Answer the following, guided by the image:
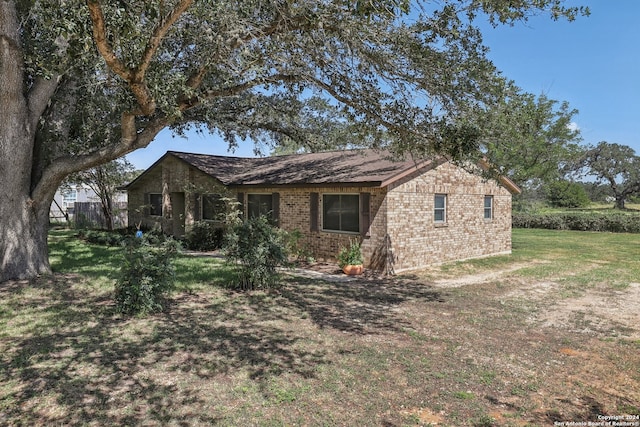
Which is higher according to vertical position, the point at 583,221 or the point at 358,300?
the point at 583,221

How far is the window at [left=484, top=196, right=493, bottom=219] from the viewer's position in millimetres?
15255

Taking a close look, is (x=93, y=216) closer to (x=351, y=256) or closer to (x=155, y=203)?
(x=155, y=203)

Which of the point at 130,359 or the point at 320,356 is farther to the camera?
the point at 320,356

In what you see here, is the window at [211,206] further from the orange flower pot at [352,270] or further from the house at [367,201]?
the orange flower pot at [352,270]

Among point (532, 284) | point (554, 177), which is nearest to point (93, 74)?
point (532, 284)

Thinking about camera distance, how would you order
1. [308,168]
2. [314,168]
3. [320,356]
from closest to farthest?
[320,356] → [314,168] → [308,168]

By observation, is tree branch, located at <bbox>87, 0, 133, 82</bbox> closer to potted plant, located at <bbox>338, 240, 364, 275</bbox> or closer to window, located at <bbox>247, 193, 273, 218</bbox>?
potted plant, located at <bbox>338, 240, 364, 275</bbox>

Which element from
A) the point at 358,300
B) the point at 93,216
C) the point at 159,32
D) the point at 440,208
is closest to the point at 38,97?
the point at 159,32

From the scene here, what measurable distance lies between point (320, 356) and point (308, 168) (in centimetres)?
1046

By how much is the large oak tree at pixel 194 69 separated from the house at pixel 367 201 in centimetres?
222

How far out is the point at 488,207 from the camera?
15398 mm

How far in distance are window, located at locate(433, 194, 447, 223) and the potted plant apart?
3050 mm

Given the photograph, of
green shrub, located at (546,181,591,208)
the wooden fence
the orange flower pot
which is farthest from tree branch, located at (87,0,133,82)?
green shrub, located at (546,181,591,208)

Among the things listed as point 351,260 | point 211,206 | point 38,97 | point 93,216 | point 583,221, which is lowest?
point 351,260
